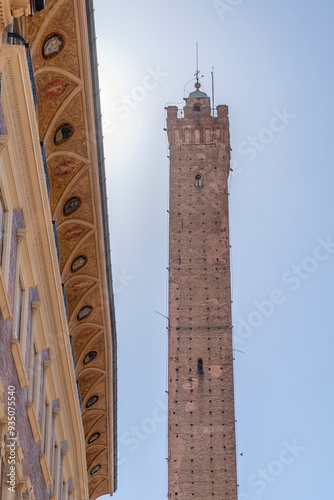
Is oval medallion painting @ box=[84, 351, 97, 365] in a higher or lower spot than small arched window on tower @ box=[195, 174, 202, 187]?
lower

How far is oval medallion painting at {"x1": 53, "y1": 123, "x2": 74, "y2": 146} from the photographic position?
12.5 metres

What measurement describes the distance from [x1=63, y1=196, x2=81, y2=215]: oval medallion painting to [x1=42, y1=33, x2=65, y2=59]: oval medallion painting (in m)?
2.75

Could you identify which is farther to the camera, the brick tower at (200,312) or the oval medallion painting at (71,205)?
the brick tower at (200,312)

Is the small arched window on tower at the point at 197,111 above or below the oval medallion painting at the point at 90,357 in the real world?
above

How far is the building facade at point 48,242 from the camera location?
9078mm

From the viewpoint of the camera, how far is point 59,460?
45.5ft

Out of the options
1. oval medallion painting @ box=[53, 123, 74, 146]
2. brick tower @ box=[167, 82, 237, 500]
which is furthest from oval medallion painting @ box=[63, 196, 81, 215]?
brick tower @ box=[167, 82, 237, 500]

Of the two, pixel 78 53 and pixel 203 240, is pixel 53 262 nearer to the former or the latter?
pixel 78 53

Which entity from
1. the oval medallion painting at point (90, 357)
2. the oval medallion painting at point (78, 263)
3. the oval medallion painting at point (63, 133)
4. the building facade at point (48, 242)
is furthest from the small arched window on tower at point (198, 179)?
the oval medallion painting at point (63, 133)

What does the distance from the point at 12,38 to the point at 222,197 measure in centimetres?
3313

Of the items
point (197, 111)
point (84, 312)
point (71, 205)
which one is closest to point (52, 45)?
point (71, 205)

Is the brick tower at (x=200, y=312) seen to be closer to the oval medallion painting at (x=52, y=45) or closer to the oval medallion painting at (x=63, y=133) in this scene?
the oval medallion painting at (x=63, y=133)

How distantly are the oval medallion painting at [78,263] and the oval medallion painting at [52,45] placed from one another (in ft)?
14.1

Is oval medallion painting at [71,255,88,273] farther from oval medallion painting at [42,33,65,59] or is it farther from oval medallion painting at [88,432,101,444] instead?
oval medallion painting at [88,432,101,444]
